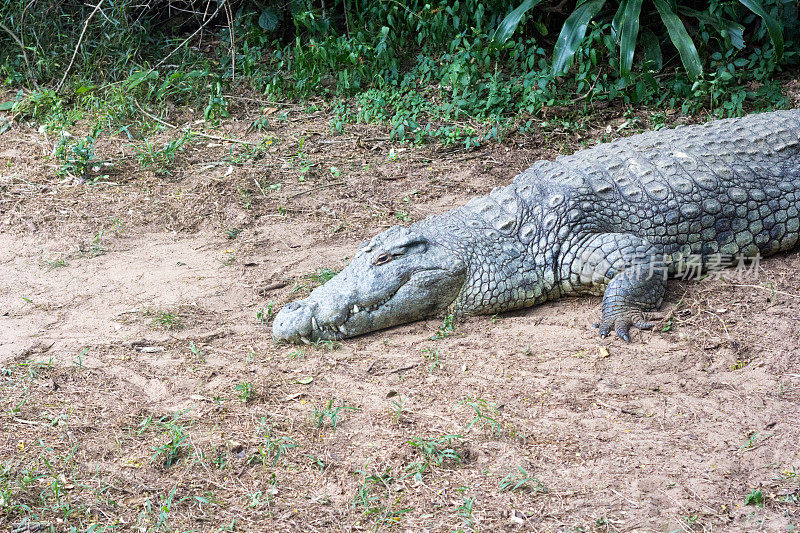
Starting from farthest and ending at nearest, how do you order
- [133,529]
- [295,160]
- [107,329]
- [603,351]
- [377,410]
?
[295,160] < [107,329] < [603,351] < [377,410] < [133,529]

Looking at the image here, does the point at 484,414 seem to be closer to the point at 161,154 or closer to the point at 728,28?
the point at 161,154

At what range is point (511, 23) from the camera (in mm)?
7340

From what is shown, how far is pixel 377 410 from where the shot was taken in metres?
3.71

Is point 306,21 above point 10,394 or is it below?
above

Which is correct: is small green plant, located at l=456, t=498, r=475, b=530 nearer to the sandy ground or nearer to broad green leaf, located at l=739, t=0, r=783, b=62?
the sandy ground

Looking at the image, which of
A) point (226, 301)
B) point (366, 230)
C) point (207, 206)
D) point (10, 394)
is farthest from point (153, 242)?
point (10, 394)

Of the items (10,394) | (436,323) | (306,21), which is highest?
(306,21)

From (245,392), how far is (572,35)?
5.05 m

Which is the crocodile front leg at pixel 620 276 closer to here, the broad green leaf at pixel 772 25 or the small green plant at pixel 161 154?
the broad green leaf at pixel 772 25

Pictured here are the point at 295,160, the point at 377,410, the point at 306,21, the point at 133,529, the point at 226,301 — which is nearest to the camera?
the point at 133,529

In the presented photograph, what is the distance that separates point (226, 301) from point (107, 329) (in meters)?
0.80

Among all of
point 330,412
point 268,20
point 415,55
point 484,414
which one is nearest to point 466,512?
point 484,414

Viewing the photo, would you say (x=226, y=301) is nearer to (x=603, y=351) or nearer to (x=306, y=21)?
(x=603, y=351)

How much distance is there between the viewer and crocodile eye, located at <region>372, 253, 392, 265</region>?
15.6ft
